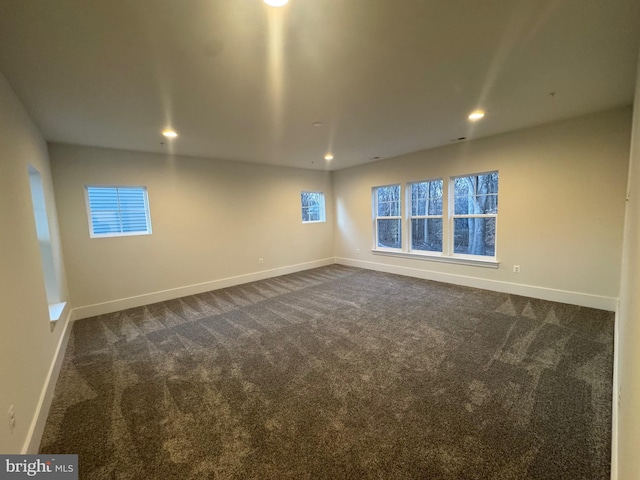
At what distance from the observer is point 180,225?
15.7 ft

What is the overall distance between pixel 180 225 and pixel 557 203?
236 inches

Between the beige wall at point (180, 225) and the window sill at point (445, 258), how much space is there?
2.01 metres

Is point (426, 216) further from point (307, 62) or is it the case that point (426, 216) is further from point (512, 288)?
point (307, 62)

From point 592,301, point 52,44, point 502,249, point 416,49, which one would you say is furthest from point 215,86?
point 592,301

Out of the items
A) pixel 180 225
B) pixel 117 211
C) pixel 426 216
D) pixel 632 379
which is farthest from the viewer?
pixel 426 216

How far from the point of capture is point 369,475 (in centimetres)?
144

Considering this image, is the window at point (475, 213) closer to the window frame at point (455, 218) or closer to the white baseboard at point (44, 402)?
the window frame at point (455, 218)

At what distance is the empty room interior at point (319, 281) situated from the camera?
5.07 feet

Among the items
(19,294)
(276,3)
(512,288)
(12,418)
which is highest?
(276,3)

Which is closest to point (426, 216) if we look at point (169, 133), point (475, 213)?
point (475, 213)

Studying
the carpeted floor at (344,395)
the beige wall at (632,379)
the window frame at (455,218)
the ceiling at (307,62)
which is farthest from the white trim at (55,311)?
the window frame at (455,218)

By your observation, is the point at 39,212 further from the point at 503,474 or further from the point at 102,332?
the point at 503,474

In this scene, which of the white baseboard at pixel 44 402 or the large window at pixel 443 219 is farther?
the large window at pixel 443 219

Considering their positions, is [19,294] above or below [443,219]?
below
